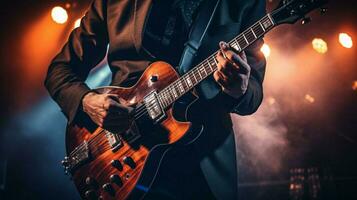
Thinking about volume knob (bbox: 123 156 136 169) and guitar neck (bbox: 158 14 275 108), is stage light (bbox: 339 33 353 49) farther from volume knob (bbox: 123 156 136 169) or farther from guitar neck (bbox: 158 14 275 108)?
volume knob (bbox: 123 156 136 169)

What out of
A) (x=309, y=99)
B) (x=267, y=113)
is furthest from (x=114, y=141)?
(x=309, y=99)

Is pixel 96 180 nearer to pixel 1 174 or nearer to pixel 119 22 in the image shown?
pixel 119 22

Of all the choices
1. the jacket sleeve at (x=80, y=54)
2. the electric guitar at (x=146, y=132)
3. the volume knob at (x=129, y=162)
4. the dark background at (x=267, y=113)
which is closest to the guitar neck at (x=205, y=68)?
the electric guitar at (x=146, y=132)

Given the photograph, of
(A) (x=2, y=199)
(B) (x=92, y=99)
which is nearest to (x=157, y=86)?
(B) (x=92, y=99)

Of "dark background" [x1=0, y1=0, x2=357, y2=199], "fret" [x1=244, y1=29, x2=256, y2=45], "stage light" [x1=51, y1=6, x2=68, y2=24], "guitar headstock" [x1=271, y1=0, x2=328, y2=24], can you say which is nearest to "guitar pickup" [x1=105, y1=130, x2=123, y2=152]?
"fret" [x1=244, y1=29, x2=256, y2=45]

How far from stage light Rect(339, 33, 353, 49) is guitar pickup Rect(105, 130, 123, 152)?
5.69m

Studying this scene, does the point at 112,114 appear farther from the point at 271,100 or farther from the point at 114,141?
the point at 271,100

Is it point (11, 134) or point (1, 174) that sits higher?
point (11, 134)

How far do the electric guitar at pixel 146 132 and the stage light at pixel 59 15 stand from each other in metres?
4.11

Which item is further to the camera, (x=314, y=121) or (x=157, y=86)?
(x=314, y=121)

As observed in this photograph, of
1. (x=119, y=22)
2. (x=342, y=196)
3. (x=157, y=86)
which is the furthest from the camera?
(x=342, y=196)

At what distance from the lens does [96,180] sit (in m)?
2.11

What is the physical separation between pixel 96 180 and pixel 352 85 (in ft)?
20.7

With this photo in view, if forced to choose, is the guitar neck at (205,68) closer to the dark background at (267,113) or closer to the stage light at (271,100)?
the dark background at (267,113)
